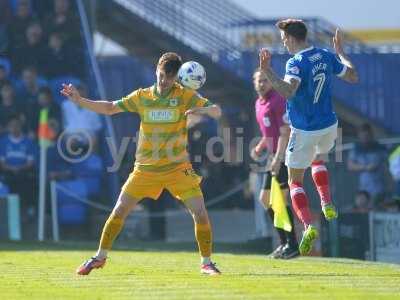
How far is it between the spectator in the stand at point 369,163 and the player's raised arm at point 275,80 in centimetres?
832

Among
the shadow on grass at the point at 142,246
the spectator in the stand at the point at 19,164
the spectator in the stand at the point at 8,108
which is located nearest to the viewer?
the shadow on grass at the point at 142,246

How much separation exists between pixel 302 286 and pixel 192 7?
15.1m

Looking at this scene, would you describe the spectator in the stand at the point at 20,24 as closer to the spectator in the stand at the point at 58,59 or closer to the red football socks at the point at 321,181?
the spectator in the stand at the point at 58,59

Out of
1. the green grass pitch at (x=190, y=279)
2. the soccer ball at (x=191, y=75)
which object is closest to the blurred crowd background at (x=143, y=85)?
the green grass pitch at (x=190, y=279)

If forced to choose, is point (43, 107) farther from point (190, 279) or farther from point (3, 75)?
point (190, 279)

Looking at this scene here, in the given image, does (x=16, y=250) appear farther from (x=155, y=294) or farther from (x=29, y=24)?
(x=29, y=24)

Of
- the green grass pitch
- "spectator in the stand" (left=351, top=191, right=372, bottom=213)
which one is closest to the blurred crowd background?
"spectator in the stand" (left=351, top=191, right=372, bottom=213)

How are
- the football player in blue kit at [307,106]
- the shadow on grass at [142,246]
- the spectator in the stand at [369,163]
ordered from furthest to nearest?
the spectator in the stand at [369,163]
the shadow on grass at [142,246]
the football player in blue kit at [307,106]

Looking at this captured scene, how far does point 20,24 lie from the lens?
2311 centimetres

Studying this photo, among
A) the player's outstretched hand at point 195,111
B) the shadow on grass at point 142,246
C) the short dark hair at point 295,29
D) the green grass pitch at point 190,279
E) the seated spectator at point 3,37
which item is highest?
the seated spectator at point 3,37

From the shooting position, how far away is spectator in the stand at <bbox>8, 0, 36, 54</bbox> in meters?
23.0

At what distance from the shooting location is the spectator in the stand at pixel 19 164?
21766mm

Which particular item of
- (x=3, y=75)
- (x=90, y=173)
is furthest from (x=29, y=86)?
(x=90, y=173)

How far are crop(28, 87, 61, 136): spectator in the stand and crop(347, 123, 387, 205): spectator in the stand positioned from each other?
535 centimetres
